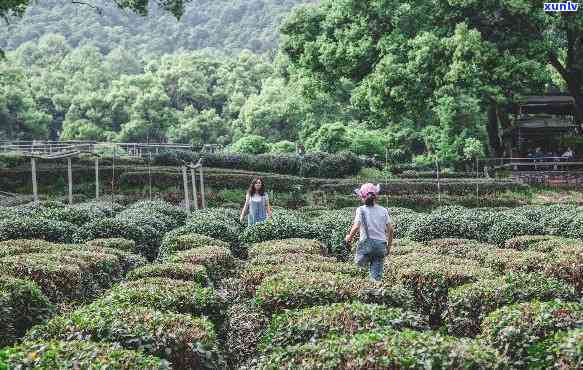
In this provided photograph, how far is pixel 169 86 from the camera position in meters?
75.4

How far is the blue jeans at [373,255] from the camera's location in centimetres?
926

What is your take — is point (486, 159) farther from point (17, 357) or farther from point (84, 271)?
point (17, 357)

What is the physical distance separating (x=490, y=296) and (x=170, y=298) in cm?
324

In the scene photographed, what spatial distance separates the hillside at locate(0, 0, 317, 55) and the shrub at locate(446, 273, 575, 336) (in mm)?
102907

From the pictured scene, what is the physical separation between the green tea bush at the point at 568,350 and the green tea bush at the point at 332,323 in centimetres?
128

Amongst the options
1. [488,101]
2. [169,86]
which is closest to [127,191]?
[488,101]

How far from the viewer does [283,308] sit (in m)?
7.30

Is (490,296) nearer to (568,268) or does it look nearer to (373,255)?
(373,255)

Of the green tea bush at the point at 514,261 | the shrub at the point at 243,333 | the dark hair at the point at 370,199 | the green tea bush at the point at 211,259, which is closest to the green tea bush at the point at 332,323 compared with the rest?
the shrub at the point at 243,333

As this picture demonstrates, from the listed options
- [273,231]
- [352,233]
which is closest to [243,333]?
[352,233]

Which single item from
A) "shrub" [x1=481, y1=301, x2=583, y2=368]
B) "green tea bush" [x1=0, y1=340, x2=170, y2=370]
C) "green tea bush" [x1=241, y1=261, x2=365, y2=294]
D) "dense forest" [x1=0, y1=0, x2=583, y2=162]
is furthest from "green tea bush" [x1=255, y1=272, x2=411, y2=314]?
"dense forest" [x1=0, y1=0, x2=583, y2=162]

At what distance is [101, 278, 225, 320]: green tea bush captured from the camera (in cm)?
698

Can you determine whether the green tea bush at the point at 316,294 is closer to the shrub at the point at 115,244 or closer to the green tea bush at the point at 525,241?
the shrub at the point at 115,244

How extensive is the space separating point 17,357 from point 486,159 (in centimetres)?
2988
